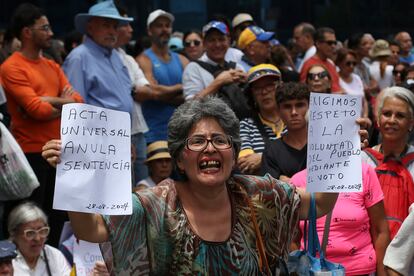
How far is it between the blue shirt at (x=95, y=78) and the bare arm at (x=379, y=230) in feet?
10.8

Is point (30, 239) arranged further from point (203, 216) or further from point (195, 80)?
point (203, 216)

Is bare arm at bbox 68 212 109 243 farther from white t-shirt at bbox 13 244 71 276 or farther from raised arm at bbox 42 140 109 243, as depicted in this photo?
white t-shirt at bbox 13 244 71 276

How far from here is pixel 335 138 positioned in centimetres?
470

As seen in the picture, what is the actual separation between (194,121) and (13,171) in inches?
128

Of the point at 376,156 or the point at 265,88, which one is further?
the point at 265,88

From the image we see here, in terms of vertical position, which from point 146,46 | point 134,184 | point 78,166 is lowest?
point 134,184

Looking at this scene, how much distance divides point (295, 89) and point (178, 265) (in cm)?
286

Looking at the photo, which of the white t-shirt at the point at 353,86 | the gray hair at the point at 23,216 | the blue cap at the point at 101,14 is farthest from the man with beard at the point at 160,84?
the white t-shirt at the point at 353,86

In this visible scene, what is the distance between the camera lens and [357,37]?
14031mm

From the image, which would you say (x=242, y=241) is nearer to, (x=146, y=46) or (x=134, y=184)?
(x=134, y=184)

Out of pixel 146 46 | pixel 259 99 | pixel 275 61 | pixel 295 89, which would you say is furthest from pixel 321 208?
pixel 146 46

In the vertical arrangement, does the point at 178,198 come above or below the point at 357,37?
below

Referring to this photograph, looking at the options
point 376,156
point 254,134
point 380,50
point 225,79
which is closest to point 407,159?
point 376,156

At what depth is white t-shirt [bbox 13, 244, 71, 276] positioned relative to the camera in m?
7.58
